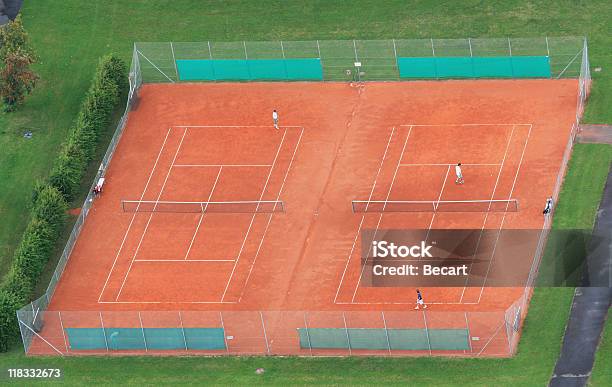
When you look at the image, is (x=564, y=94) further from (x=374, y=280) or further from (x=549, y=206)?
(x=374, y=280)

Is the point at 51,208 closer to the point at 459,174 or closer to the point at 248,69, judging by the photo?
the point at 248,69

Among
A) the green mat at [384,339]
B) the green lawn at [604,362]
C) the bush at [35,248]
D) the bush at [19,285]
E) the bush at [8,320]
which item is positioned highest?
the bush at [35,248]

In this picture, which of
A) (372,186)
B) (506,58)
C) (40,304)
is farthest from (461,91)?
(40,304)

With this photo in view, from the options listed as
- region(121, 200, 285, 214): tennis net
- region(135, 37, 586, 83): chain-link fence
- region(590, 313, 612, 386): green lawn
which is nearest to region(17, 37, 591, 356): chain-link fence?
region(135, 37, 586, 83): chain-link fence

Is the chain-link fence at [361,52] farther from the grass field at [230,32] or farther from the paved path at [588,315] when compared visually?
the paved path at [588,315]

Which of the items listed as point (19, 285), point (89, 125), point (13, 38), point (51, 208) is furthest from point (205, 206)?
point (13, 38)

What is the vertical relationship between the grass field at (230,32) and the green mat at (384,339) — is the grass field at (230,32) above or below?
above

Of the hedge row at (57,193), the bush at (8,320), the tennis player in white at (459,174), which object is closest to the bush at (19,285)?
the hedge row at (57,193)
